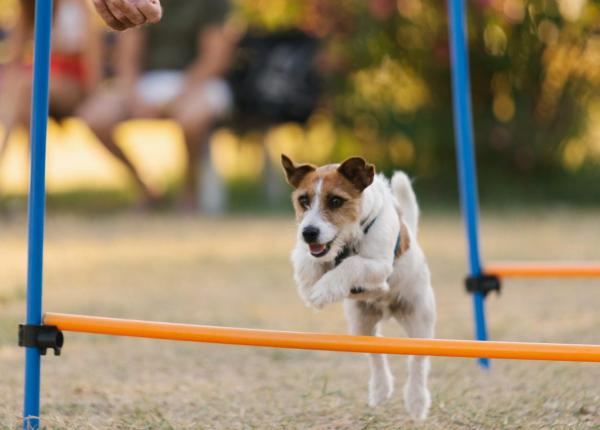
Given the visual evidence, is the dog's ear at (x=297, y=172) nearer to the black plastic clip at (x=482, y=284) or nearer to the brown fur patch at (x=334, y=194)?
the brown fur patch at (x=334, y=194)

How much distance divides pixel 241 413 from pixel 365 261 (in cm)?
88

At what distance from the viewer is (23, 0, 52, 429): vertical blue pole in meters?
3.26

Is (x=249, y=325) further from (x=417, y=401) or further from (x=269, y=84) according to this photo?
(x=269, y=84)

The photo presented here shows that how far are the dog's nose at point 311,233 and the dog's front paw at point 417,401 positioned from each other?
844 millimetres

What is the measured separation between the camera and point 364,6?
11.8m

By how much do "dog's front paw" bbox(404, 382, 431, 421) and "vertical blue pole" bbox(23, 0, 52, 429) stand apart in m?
1.24

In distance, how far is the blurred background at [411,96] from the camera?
1110 centimetres

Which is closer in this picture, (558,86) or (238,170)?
(558,86)

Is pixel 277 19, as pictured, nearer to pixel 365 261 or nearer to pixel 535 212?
pixel 535 212

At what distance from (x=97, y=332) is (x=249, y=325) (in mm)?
2711

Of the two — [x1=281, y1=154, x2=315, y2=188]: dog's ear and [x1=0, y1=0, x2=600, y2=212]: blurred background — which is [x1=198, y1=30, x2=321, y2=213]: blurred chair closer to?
[x1=0, y1=0, x2=600, y2=212]: blurred background

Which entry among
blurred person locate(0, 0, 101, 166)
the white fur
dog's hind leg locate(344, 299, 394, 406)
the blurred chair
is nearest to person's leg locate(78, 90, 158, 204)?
blurred person locate(0, 0, 101, 166)

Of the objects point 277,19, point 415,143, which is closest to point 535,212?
point 415,143

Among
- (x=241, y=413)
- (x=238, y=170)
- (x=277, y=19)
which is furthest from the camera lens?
(x=238, y=170)
